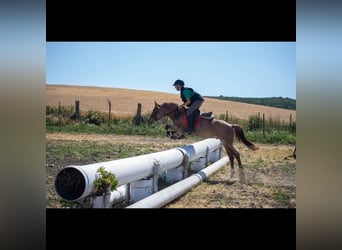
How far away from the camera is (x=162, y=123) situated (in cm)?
476

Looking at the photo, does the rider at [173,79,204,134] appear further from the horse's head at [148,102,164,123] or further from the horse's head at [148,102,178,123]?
the horse's head at [148,102,164,123]

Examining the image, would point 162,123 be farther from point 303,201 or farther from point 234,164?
point 303,201

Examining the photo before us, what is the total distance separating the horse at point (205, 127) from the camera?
476cm

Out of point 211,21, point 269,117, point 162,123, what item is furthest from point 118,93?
point 269,117

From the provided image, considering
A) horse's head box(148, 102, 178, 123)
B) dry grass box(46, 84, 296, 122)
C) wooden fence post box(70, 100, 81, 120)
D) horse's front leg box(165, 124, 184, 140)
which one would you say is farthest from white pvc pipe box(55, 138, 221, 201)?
wooden fence post box(70, 100, 81, 120)

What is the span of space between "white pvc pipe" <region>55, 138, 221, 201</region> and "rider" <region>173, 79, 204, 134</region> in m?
0.32

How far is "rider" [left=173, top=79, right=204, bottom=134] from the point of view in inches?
182

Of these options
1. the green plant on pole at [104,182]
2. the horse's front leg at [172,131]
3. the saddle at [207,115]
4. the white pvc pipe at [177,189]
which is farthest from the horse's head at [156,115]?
the green plant on pole at [104,182]

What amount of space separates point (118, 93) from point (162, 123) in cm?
55

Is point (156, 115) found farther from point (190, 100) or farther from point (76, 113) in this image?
point (76, 113)

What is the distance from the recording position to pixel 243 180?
15.8 feet

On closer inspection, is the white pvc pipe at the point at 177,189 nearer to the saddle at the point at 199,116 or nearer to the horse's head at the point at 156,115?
the saddle at the point at 199,116

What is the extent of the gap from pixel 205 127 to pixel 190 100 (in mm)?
369

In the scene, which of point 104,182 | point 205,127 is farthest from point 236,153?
point 104,182
